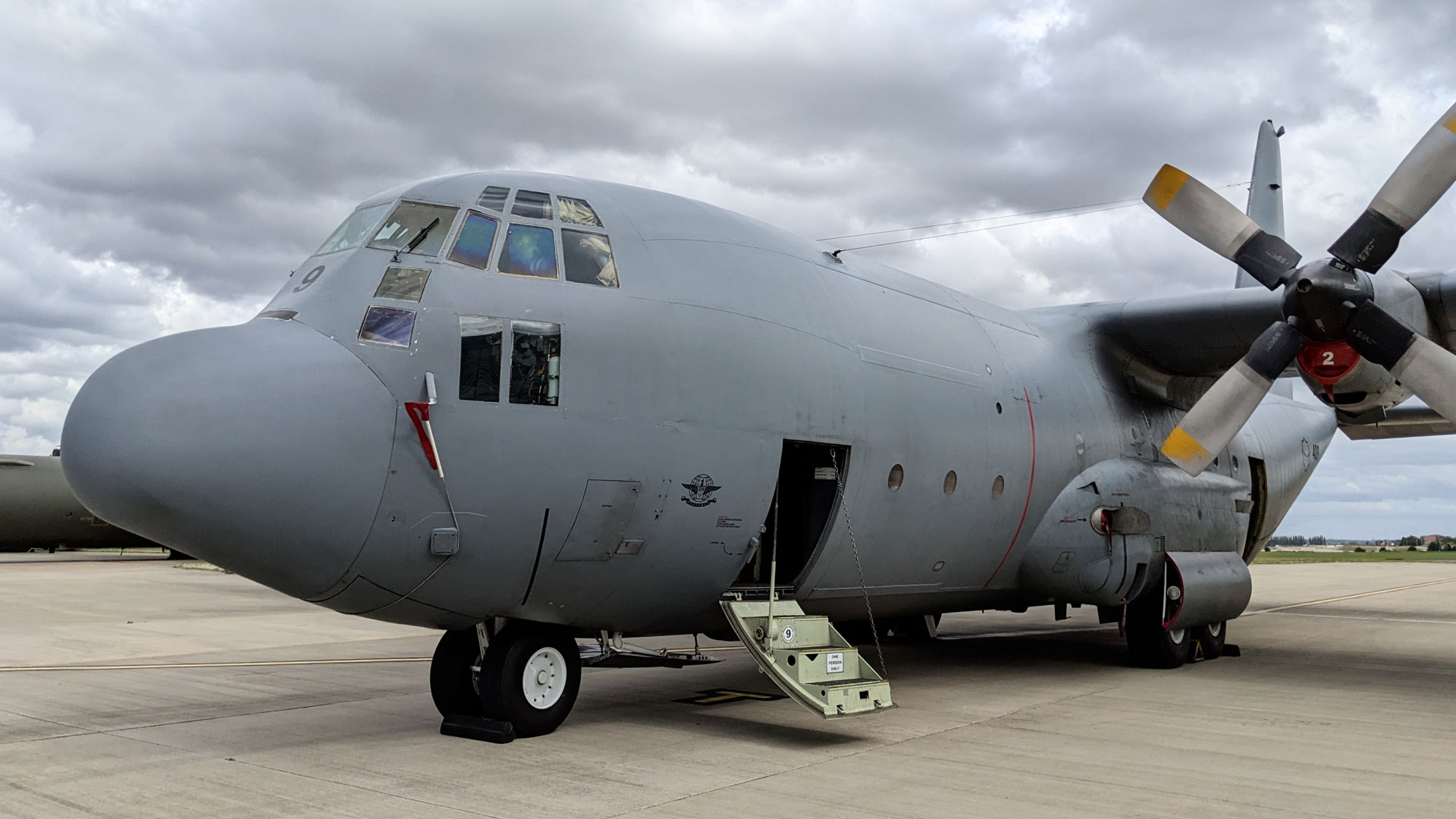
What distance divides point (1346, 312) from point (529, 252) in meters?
7.55

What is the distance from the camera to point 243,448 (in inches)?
255

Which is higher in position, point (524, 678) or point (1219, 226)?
point (1219, 226)

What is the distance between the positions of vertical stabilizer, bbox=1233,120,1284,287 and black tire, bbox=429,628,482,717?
15.4 meters

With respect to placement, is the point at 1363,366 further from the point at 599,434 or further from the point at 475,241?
the point at 475,241

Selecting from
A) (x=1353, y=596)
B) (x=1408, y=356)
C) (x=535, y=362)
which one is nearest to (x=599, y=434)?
(x=535, y=362)

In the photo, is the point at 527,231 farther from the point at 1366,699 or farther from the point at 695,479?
the point at 1366,699

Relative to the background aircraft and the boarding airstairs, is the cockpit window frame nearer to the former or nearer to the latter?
the boarding airstairs

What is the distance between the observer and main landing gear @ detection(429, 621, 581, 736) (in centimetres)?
785

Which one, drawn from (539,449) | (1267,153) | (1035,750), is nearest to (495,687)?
(539,449)

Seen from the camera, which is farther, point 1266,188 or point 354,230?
point 1266,188

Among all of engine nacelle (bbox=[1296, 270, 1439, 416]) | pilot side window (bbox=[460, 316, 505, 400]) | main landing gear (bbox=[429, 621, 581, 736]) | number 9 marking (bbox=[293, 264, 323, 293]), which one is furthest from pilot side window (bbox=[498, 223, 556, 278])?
engine nacelle (bbox=[1296, 270, 1439, 416])

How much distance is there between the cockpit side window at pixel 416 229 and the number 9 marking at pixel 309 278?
1.43 feet

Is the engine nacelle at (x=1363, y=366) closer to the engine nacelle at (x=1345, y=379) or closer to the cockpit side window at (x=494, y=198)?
the engine nacelle at (x=1345, y=379)

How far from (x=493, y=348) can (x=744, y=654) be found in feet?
24.7
